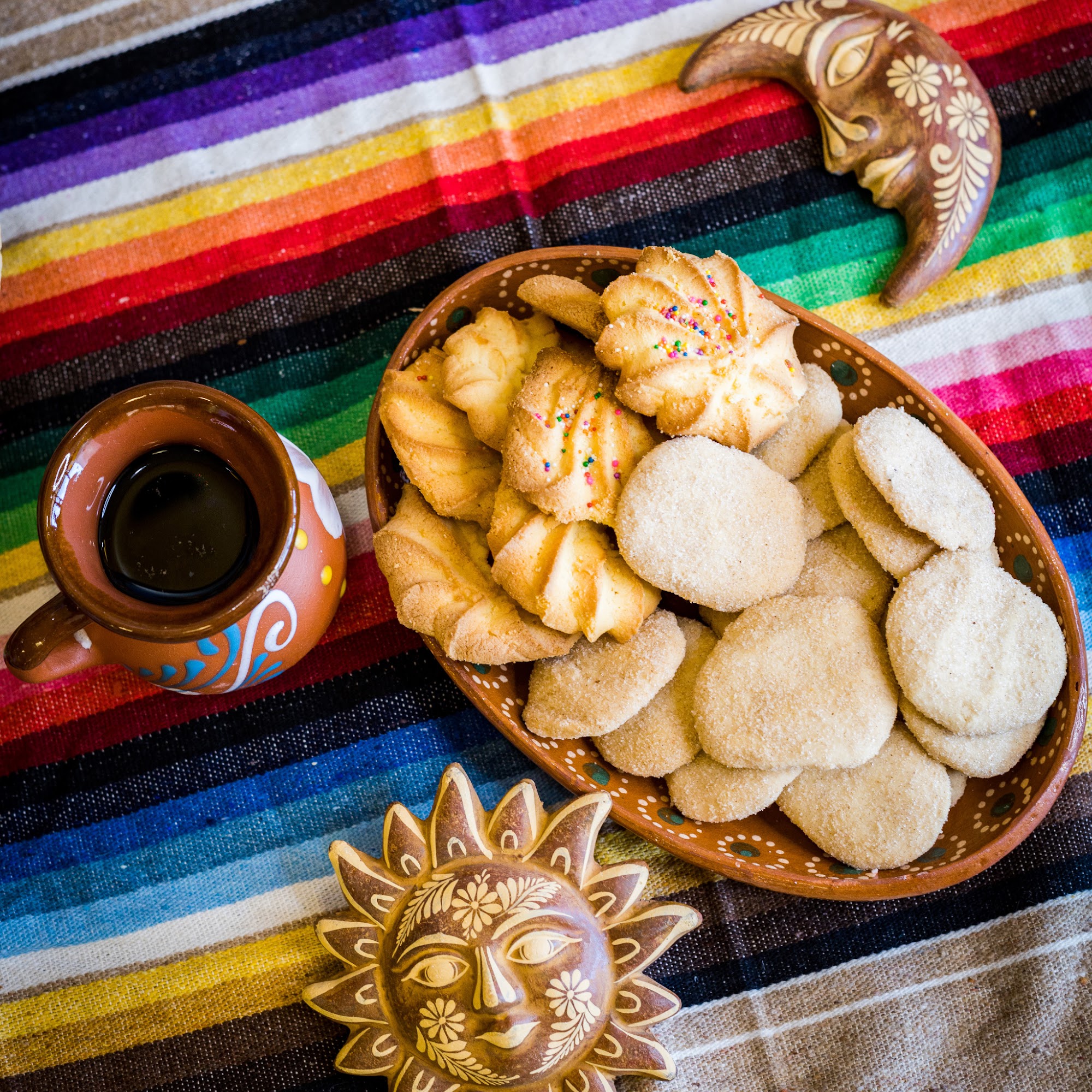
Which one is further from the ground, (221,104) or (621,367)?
(221,104)

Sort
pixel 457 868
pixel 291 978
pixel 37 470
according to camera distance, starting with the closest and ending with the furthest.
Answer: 1. pixel 457 868
2. pixel 291 978
3. pixel 37 470

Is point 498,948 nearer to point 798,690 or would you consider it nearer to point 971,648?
point 798,690

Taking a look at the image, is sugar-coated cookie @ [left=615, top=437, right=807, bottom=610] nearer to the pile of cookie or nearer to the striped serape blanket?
the pile of cookie

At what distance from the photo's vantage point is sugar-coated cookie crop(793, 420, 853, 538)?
88 cm

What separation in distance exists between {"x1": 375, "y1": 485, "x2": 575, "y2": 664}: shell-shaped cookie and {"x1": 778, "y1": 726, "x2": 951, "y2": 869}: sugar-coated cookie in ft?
0.89

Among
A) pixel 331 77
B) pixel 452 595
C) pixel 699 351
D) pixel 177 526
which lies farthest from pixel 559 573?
pixel 331 77

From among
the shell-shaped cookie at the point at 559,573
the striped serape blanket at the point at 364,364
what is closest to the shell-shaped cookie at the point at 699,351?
the shell-shaped cookie at the point at 559,573

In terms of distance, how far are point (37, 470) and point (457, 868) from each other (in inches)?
26.9

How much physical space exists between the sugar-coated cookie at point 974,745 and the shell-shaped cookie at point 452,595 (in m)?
0.32

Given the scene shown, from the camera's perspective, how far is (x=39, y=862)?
3.34 feet

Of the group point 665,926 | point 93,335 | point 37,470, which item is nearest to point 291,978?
point 665,926

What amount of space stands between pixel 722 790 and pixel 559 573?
25 centimetres

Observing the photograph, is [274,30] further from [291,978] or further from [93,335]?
[291,978]

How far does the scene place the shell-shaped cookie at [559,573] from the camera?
817mm
